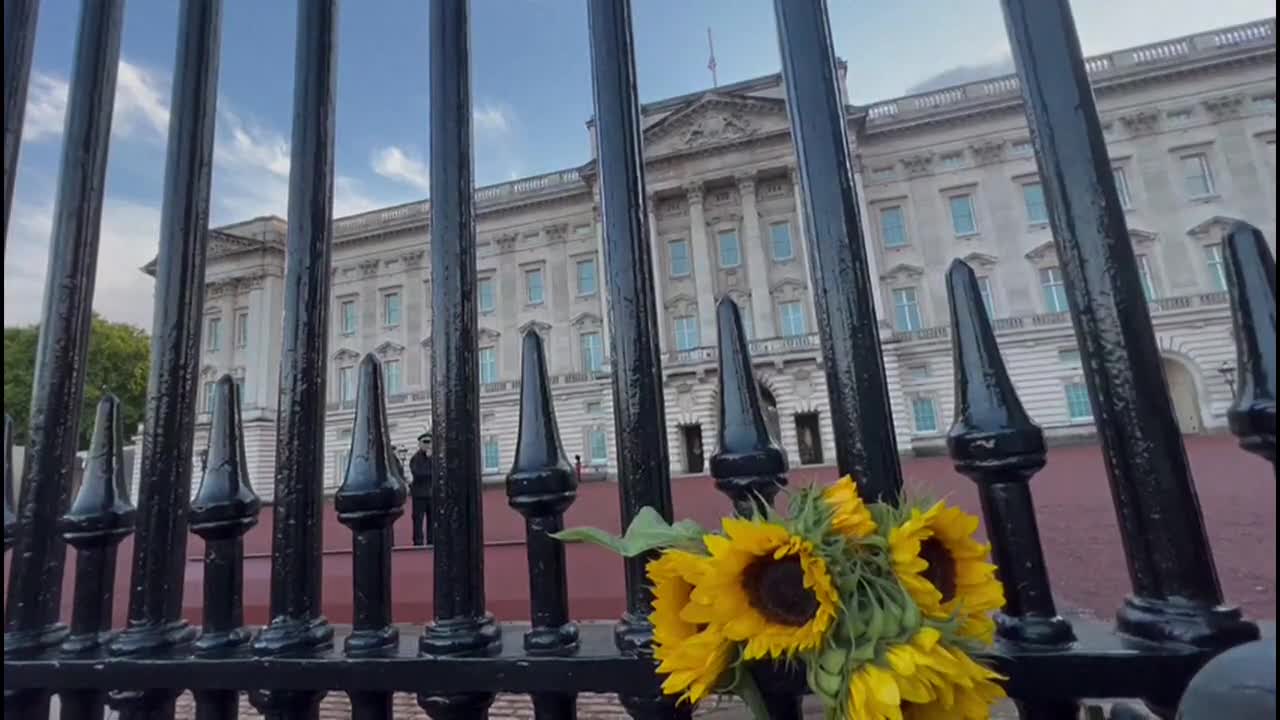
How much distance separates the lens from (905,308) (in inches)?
784

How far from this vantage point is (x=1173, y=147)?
56.3 feet

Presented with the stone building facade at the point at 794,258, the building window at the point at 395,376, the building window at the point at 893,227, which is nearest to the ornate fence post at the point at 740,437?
the stone building facade at the point at 794,258

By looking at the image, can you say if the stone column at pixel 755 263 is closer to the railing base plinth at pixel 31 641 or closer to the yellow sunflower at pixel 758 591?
the railing base plinth at pixel 31 641

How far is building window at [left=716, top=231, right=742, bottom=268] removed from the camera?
20891mm

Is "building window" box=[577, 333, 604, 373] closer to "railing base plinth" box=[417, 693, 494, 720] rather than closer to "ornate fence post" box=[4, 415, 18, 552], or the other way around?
"ornate fence post" box=[4, 415, 18, 552]

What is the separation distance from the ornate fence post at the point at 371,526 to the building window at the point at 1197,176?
22.9m

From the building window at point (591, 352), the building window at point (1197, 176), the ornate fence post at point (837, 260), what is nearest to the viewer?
the ornate fence post at point (837, 260)

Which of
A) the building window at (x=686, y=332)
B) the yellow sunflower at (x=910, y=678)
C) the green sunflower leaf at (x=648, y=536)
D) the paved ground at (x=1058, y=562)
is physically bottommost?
the paved ground at (x=1058, y=562)

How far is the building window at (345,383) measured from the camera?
2016 centimetres

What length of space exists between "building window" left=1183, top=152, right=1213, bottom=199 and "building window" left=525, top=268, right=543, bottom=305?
63.3 feet

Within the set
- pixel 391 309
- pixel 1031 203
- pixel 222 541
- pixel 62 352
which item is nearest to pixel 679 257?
pixel 391 309

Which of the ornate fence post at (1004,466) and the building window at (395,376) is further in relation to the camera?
the building window at (395,376)

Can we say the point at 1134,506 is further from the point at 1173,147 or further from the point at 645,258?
the point at 1173,147

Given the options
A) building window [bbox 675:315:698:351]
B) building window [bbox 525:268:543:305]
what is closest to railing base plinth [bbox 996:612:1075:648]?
building window [bbox 675:315:698:351]
